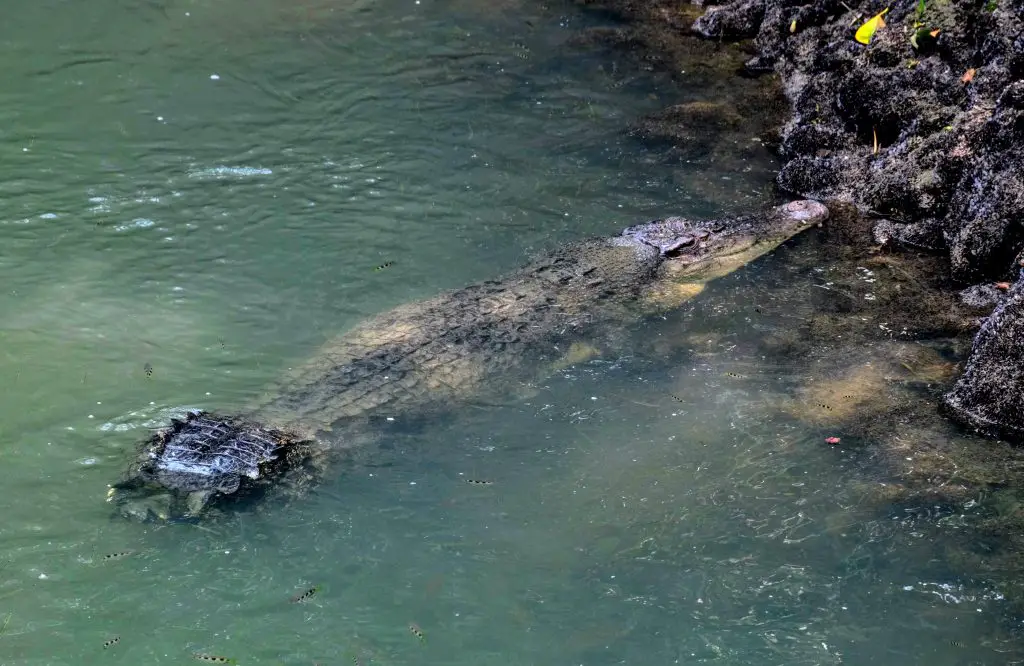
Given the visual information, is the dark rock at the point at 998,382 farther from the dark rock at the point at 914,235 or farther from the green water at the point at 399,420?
the dark rock at the point at 914,235

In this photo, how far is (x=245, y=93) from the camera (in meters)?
10.9

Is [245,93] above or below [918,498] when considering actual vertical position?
above

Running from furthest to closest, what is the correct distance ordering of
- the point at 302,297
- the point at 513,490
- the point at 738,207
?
1. the point at 738,207
2. the point at 302,297
3. the point at 513,490

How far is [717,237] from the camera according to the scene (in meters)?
8.51

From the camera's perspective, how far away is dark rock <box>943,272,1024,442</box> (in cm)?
608

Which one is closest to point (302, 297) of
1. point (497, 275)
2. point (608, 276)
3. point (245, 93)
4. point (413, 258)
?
point (413, 258)

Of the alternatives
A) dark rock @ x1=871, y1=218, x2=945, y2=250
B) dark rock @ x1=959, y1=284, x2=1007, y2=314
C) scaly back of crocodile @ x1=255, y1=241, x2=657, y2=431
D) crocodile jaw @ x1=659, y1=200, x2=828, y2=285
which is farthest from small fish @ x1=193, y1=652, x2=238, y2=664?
dark rock @ x1=871, y1=218, x2=945, y2=250

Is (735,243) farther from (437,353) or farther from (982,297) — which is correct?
(437,353)

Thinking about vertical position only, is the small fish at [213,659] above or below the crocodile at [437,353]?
below

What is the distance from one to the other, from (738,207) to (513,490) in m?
4.92

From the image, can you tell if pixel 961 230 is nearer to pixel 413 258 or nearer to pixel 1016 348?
pixel 1016 348

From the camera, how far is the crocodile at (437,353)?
5527 mm

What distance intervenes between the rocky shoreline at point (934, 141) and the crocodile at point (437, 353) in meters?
0.89

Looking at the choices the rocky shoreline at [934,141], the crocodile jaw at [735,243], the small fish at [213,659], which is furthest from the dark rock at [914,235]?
the small fish at [213,659]
